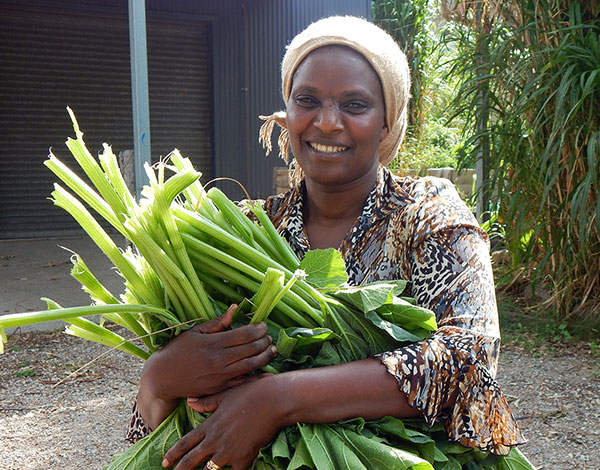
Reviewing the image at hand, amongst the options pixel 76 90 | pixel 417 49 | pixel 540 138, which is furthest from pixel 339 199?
pixel 417 49

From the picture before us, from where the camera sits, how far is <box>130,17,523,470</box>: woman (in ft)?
4.11

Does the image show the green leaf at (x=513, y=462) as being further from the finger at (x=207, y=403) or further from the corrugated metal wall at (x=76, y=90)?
the corrugated metal wall at (x=76, y=90)

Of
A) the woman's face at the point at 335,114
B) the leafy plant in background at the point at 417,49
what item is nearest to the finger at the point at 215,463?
the woman's face at the point at 335,114

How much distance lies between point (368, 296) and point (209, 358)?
32 cm

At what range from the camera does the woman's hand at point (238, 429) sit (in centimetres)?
123

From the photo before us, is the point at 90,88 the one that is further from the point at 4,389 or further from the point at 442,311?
the point at 442,311

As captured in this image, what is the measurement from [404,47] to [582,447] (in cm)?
762

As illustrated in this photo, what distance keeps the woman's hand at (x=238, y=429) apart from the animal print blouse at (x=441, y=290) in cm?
24

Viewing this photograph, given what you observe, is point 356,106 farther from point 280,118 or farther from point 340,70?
point 280,118

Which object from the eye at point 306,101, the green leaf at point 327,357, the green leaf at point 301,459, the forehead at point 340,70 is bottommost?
the green leaf at point 301,459

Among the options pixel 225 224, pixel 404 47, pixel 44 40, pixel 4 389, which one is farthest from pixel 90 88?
pixel 225 224

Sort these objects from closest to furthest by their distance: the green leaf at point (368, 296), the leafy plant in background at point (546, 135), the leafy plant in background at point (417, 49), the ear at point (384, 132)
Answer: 1. the green leaf at point (368, 296)
2. the ear at point (384, 132)
3. the leafy plant in background at point (546, 135)
4. the leafy plant in background at point (417, 49)

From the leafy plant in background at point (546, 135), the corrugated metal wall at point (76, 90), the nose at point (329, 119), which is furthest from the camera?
the corrugated metal wall at point (76, 90)

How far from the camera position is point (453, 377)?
4.37ft
